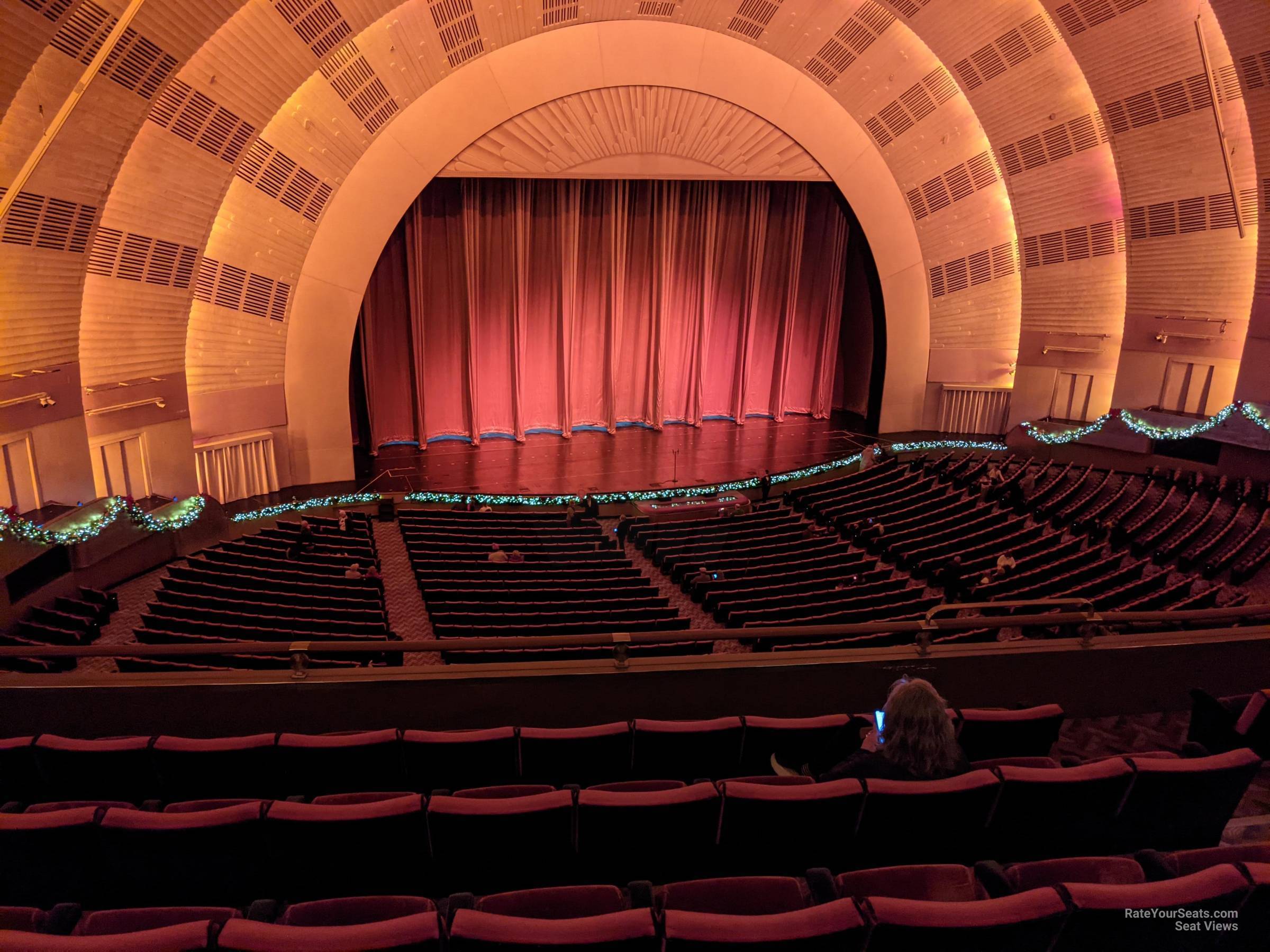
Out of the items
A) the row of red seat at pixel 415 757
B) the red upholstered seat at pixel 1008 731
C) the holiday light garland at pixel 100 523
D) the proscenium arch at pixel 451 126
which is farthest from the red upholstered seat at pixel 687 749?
the proscenium arch at pixel 451 126

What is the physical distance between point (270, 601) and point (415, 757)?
545 cm

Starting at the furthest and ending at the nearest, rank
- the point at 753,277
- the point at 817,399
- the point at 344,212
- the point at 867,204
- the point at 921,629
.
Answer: the point at 817,399 → the point at 753,277 → the point at 867,204 → the point at 344,212 → the point at 921,629

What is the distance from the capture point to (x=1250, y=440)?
1335 centimetres

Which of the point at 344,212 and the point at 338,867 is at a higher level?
the point at 344,212

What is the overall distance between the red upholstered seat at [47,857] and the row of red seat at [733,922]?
26 centimetres

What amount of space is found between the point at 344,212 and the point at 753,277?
30.5 feet

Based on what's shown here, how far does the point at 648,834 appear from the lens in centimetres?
303

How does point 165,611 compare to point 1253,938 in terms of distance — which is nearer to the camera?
point 1253,938

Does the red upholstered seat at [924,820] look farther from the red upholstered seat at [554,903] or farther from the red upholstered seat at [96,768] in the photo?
the red upholstered seat at [96,768]

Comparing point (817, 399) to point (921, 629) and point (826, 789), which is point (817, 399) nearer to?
point (921, 629)

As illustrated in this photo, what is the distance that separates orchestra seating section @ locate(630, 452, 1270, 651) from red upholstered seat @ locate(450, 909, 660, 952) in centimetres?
456

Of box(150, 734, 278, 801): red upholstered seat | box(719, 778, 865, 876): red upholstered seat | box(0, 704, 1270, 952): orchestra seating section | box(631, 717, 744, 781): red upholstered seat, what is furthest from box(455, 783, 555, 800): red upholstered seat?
box(150, 734, 278, 801): red upholstered seat

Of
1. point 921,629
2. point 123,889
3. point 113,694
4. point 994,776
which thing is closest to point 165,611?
point 113,694

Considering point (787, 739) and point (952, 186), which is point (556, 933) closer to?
point (787, 739)
